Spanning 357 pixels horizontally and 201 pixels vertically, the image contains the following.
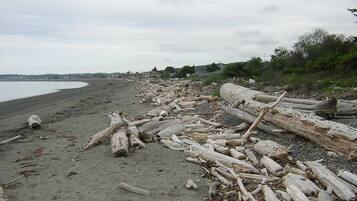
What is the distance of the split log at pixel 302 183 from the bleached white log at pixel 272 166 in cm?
41

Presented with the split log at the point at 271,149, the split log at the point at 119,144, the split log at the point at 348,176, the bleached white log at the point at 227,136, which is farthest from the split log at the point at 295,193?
the split log at the point at 119,144

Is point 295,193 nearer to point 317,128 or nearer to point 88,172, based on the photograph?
point 317,128

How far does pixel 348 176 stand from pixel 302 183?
80 cm

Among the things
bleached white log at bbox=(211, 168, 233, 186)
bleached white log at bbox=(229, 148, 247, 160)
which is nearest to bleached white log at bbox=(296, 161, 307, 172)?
bleached white log at bbox=(229, 148, 247, 160)

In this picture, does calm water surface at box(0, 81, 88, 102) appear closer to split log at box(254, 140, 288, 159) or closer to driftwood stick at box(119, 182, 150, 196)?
split log at box(254, 140, 288, 159)

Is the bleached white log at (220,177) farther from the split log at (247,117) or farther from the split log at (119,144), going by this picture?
the split log at (247,117)

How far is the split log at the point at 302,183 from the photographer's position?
669 centimetres

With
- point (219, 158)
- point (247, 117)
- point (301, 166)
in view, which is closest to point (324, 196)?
point (301, 166)

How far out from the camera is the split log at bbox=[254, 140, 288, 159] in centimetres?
854

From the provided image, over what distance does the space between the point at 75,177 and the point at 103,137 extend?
308cm

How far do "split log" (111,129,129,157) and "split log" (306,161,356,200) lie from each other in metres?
4.33

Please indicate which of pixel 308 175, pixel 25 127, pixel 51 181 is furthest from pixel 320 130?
pixel 25 127

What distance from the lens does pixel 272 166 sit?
8.05 meters

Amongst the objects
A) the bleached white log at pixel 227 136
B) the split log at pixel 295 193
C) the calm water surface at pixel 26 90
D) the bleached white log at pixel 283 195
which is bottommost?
the calm water surface at pixel 26 90
